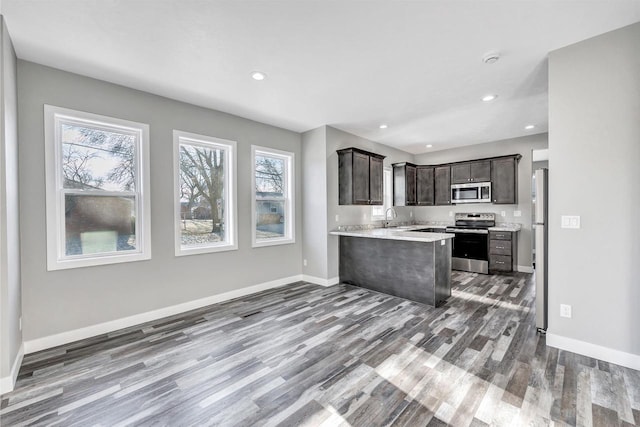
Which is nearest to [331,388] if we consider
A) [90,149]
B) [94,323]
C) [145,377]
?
[145,377]

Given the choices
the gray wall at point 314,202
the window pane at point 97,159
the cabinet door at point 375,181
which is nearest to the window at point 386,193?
the cabinet door at point 375,181

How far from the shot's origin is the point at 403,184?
256 inches

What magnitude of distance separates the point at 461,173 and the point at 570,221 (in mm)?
4073

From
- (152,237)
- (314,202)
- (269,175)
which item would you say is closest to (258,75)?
(269,175)

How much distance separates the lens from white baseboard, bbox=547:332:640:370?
7.45 ft

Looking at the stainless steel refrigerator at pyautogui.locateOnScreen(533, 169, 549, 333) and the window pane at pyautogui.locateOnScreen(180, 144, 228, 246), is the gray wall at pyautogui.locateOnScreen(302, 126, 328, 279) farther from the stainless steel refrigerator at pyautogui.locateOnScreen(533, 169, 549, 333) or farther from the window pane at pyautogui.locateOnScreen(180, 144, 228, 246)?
the stainless steel refrigerator at pyautogui.locateOnScreen(533, 169, 549, 333)

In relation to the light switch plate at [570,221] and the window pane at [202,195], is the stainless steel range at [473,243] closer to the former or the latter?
the light switch plate at [570,221]

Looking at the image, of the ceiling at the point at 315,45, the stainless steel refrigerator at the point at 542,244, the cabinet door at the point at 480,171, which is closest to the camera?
the ceiling at the point at 315,45

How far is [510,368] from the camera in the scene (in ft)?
7.50

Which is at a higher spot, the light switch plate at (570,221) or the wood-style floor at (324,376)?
the light switch plate at (570,221)

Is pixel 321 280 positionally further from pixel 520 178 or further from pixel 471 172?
pixel 520 178

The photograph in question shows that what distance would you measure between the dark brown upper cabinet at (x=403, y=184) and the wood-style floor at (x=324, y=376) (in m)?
3.53

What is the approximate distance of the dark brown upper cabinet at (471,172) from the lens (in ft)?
19.6

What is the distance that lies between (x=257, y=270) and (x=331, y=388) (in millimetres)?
2725
